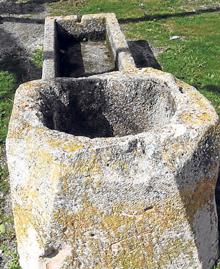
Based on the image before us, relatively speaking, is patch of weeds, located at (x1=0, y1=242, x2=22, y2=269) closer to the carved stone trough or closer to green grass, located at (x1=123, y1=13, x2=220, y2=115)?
the carved stone trough

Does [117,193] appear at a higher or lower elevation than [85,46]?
higher

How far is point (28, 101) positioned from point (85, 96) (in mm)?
857

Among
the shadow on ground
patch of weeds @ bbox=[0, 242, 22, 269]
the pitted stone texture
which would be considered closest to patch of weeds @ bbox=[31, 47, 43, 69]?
the shadow on ground

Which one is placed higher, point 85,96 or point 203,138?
point 203,138

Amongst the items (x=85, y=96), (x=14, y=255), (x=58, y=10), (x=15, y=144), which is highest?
(x=15, y=144)

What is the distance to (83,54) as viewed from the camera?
8.98m

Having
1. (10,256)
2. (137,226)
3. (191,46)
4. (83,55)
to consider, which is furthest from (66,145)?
(191,46)

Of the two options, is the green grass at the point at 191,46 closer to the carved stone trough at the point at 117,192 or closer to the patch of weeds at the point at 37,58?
the patch of weeds at the point at 37,58

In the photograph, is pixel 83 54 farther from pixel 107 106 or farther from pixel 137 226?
pixel 137 226

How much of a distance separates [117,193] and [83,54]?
567cm

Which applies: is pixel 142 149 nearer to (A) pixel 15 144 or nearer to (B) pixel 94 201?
(B) pixel 94 201

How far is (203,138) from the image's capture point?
381cm

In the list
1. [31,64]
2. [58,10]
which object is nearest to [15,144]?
[31,64]

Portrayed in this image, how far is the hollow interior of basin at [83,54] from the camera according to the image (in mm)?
8195
